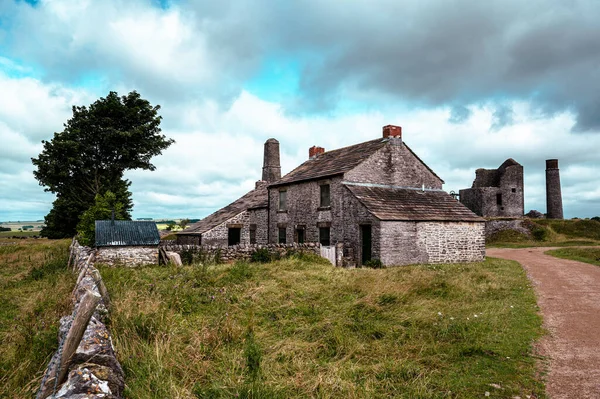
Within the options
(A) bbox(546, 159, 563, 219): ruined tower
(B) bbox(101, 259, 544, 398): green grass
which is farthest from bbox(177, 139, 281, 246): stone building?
(A) bbox(546, 159, 563, 219): ruined tower

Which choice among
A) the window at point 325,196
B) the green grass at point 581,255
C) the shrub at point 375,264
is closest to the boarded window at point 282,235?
the window at point 325,196

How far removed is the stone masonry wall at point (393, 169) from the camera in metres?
22.0

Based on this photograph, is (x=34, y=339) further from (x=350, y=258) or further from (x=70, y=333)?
(x=350, y=258)

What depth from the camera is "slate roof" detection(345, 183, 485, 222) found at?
1964cm

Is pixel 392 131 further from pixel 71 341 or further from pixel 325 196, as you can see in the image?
pixel 71 341

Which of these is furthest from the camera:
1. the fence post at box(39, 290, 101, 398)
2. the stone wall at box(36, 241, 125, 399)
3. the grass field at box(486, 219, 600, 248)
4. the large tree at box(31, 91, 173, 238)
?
the grass field at box(486, 219, 600, 248)

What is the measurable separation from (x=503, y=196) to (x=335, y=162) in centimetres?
3249

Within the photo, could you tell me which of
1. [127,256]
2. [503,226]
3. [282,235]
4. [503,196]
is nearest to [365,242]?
[282,235]

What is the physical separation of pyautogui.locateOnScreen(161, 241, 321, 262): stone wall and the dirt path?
32.6 feet

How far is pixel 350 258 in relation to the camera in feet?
64.5

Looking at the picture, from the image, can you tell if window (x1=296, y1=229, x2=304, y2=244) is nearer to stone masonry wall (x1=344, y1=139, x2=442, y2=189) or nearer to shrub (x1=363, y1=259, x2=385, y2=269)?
stone masonry wall (x1=344, y1=139, x2=442, y2=189)

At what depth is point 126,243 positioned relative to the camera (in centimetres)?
1638

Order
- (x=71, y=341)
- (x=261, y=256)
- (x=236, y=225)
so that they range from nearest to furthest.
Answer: (x=71, y=341) → (x=261, y=256) → (x=236, y=225)

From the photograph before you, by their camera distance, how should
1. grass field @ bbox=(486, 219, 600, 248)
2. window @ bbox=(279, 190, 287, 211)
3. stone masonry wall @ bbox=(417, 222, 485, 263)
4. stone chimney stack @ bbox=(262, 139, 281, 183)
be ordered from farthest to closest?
stone chimney stack @ bbox=(262, 139, 281, 183), grass field @ bbox=(486, 219, 600, 248), window @ bbox=(279, 190, 287, 211), stone masonry wall @ bbox=(417, 222, 485, 263)
